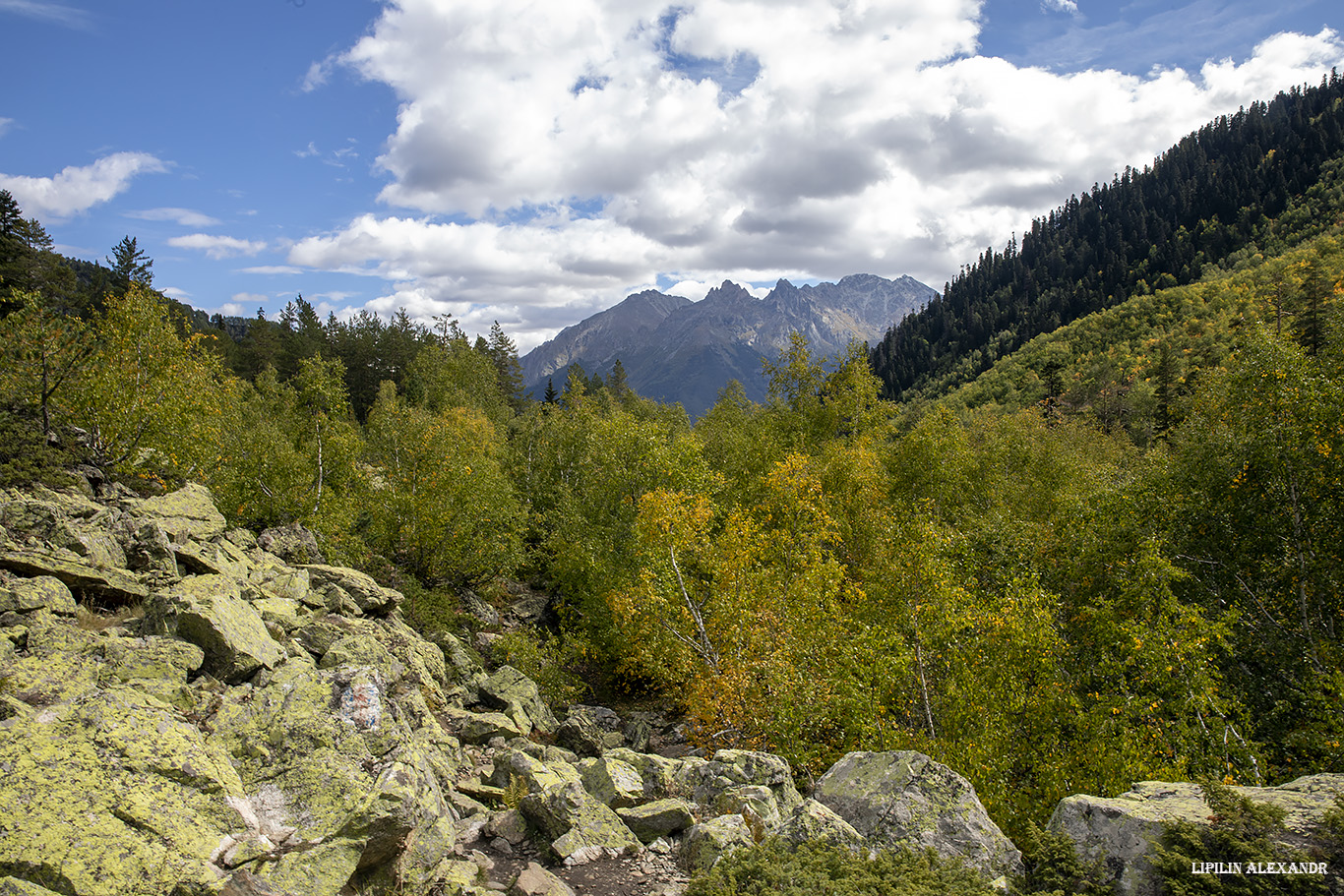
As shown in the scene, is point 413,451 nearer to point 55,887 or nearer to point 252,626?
point 252,626

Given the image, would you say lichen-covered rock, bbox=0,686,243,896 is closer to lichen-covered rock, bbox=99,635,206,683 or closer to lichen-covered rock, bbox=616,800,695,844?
lichen-covered rock, bbox=99,635,206,683

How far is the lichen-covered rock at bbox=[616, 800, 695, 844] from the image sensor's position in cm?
1435

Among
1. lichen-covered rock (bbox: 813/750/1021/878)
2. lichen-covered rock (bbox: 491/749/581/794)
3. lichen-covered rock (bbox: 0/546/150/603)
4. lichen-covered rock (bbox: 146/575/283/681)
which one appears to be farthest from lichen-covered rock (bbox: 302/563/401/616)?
lichen-covered rock (bbox: 813/750/1021/878)

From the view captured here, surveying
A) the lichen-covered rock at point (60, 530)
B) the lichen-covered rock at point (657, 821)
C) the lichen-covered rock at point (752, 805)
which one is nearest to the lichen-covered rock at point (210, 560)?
the lichen-covered rock at point (60, 530)

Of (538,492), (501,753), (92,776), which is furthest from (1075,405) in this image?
(92,776)

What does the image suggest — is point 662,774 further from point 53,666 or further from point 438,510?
point 438,510

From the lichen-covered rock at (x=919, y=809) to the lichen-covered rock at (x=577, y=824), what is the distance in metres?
4.72

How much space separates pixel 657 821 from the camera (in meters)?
14.4

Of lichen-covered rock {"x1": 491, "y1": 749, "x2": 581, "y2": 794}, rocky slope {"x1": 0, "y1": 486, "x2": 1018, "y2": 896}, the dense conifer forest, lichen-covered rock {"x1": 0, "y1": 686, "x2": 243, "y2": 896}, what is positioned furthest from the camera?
the dense conifer forest

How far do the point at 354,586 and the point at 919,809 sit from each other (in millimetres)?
20732

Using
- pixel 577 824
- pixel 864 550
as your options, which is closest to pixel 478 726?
pixel 577 824

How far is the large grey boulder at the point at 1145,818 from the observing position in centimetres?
973

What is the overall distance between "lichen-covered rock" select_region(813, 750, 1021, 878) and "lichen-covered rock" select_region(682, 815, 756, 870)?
7.19 feet

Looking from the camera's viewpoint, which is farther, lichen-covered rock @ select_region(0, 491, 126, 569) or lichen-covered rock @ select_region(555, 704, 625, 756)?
lichen-covered rock @ select_region(555, 704, 625, 756)
